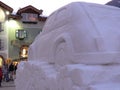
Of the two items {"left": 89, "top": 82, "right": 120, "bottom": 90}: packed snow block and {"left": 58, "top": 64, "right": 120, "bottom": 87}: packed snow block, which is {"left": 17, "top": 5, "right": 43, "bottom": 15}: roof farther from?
{"left": 89, "top": 82, "right": 120, "bottom": 90}: packed snow block

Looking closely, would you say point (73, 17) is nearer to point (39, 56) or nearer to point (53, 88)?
point (53, 88)

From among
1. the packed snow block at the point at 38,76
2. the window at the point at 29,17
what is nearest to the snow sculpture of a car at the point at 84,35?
the packed snow block at the point at 38,76

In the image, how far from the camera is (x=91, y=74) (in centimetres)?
568

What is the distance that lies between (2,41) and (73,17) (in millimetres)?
31788

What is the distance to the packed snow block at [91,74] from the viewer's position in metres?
5.63

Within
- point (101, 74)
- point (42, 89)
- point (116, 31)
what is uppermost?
point (116, 31)

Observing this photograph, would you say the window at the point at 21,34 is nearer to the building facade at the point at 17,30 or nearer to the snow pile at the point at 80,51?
the building facade at the point at 17,30

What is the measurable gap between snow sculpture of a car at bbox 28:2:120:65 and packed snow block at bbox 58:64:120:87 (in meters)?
0.27

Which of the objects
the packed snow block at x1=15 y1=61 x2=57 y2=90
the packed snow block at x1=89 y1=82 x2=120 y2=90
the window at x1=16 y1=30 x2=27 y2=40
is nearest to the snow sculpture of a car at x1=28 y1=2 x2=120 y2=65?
the packed snow block at x1=15 y1=61 x2=57 y2=90

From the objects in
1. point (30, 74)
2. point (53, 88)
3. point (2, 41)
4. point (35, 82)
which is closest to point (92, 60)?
point (53, 88)

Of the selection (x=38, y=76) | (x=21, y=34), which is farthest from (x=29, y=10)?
(x=38, y=76)

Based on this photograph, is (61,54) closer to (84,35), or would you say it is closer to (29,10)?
(84,35)

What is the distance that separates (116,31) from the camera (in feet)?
21.7

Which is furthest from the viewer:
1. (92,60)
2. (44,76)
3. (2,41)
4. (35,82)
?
Answer: (2,41)
